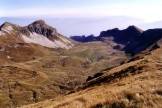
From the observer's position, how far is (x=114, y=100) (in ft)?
78.4

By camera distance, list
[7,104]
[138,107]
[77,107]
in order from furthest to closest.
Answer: [7,104], [77,107], [138,107]

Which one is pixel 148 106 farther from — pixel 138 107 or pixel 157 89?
pixel 157 89

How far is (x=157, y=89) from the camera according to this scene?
993 inches

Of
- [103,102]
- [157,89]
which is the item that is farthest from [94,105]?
[157,89]

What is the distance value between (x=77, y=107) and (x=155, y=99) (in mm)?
4602

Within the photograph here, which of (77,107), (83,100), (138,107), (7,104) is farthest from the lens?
(7,104)

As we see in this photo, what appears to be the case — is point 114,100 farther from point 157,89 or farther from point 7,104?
point 7,104

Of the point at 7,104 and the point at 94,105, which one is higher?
the point at 94,105

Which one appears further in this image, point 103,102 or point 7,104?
point 7,104

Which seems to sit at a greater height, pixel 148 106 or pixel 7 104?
pixel 148 106

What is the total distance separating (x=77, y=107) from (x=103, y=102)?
67.2 inches

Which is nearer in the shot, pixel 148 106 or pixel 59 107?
pixel 148 106

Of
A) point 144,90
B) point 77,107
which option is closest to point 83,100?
point 77,107

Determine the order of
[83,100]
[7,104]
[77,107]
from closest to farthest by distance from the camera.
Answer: [77,107]
[83,100]
[7,104]
